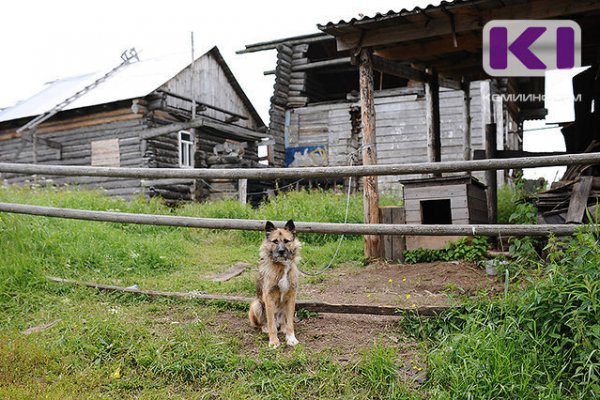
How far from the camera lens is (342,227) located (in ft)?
17.3

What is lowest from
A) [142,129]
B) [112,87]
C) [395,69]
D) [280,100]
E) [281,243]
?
[281,243]

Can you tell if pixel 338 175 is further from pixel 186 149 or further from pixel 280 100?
pixel 186 149

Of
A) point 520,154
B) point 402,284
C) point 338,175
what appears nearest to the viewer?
point 338,175

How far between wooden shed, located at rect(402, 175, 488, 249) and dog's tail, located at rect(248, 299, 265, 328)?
3.38 metres

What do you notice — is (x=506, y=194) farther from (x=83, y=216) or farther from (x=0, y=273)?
(x=0, y=273)

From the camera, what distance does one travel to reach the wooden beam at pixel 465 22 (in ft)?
21.9

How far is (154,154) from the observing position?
1934 centimetres

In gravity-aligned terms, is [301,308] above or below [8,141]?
below

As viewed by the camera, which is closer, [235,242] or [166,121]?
[235,242]

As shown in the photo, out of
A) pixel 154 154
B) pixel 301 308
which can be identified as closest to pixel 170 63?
pixel 154 154

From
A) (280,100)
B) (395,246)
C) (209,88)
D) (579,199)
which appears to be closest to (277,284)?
(395,246)

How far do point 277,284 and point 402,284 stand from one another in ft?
6.70

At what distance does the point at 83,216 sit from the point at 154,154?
45.1ft

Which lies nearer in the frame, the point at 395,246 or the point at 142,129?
the point at 395,246
